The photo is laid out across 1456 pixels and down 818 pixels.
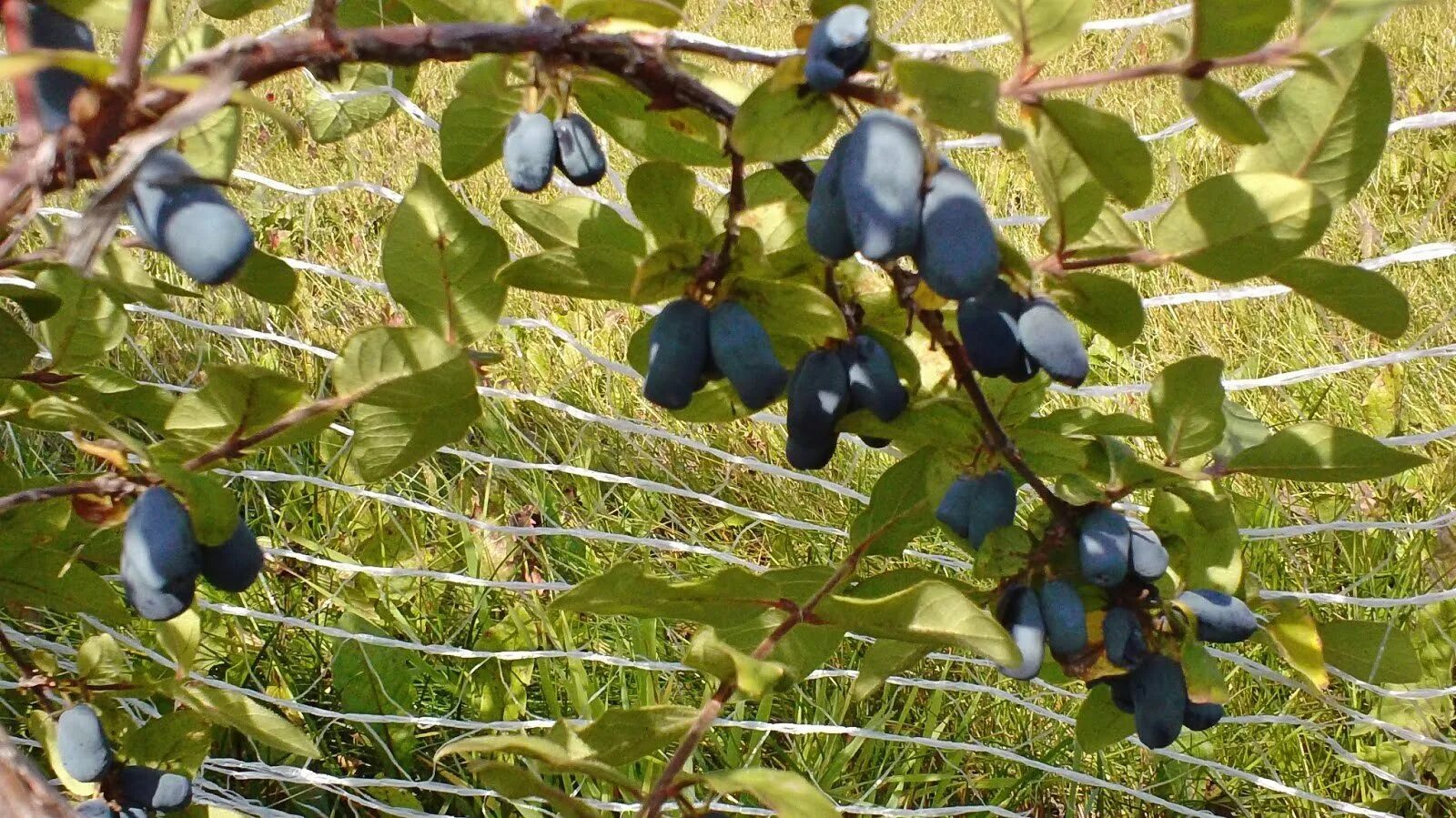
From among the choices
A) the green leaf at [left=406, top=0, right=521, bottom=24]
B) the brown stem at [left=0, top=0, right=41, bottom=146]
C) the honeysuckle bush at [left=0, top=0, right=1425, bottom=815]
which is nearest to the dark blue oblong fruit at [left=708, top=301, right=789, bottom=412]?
the honeysuckle bush at [left=0, top=0, right=1425, bottom=815]

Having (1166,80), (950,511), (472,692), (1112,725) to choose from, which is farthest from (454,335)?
(1166,80)

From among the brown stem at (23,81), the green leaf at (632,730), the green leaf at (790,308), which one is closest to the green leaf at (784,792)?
the green leaf at (632,730)

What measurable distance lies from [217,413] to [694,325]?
309 mm

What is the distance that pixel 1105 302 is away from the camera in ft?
2.40

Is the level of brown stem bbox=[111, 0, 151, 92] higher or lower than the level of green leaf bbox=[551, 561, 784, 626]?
higher

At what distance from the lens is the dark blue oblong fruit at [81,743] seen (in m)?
0.99

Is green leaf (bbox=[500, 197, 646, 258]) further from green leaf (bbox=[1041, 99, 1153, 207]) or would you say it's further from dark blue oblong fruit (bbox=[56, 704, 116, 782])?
dark blue oblong fruit (bbox=[56, 704, 116, 782])

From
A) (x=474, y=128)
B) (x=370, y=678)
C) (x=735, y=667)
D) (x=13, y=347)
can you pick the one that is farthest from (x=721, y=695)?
(x=370, y=678)

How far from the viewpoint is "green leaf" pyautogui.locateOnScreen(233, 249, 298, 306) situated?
872 mm

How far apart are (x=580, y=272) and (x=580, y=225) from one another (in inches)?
3.3

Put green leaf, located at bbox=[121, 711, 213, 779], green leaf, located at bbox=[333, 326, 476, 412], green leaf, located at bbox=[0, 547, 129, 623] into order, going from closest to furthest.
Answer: green leaf, located at bbox=[333, 326, 476, 412], green leaf, located at bbox=[0, 547, 129, 623], green leaf, located at bbox=[121, 711, 213, 779]

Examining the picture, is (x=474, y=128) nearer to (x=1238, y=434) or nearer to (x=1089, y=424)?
(x=1089, y=424)

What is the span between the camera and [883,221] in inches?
22.2

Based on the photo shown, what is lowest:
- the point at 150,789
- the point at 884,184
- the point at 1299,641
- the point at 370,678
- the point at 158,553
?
the point at 370,678
